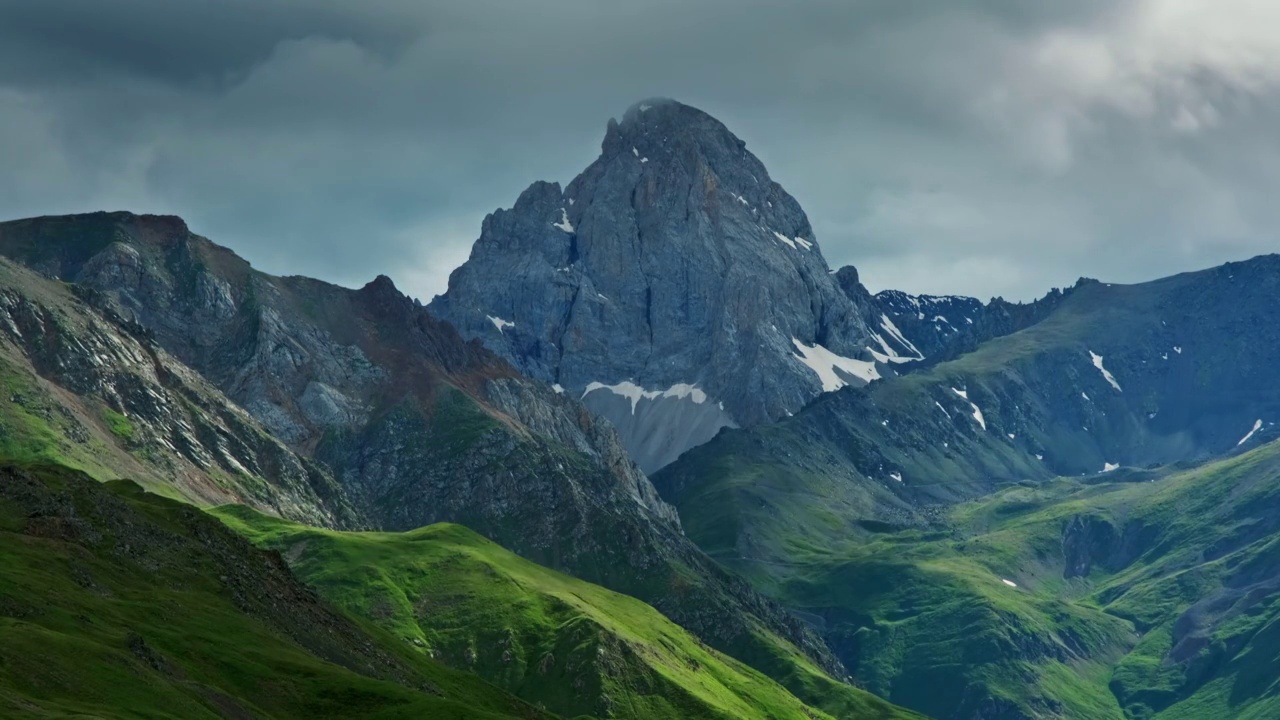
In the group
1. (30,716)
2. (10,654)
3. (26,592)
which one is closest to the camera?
(30,716)

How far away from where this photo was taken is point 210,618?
189125mm

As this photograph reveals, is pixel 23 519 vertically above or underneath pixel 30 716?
above

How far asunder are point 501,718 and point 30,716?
76546 mm

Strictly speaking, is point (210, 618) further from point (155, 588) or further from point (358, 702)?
point (358, 702)

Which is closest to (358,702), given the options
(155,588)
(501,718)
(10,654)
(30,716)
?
(501,718)

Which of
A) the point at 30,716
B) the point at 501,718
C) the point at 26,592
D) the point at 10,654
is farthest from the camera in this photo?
the point at 501,718

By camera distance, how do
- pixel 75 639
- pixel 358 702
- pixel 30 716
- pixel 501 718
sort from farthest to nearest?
pixel 501 718, pixel 358 702, pixel 75 639, pixel 30 716

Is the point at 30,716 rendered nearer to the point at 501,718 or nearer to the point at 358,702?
the point at 358,702

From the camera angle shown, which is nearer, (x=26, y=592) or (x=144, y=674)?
(x=144, y=674)

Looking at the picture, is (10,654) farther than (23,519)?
No

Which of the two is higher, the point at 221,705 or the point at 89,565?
the point at 89,565

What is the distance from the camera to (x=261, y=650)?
7264 inches

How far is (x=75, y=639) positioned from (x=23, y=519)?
1988 inches

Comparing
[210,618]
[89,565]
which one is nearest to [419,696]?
[210,618]
